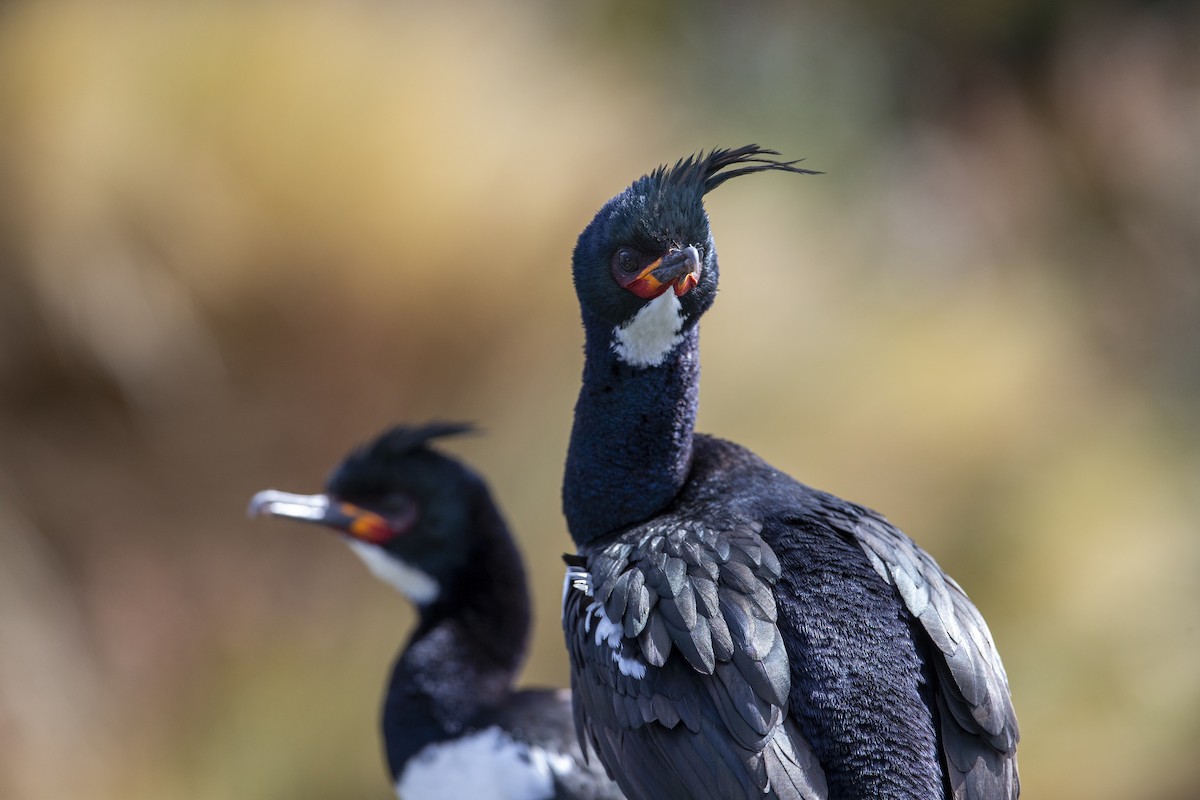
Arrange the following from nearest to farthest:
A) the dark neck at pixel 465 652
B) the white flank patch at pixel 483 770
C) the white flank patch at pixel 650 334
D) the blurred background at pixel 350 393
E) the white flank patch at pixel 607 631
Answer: the white flank patch at pixel 607 631 → the white flank patch at pixel 650 334 → the white flank patch at pixel 483 770 → the dark neck at pixel 465 652 → the blurred background at pixel 350 393

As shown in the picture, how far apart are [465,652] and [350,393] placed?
2.46 metres

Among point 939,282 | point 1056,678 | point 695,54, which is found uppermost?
point 695,54

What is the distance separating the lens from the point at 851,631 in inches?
107

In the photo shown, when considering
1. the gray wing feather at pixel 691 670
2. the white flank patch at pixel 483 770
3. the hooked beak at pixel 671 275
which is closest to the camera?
the gray wing feather at pixel 691 670

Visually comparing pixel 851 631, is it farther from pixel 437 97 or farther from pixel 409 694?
pixel 437 97

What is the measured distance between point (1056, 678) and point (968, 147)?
14.0 feet

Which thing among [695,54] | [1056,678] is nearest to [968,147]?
[695,54]

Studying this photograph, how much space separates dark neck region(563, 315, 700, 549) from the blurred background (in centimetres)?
257

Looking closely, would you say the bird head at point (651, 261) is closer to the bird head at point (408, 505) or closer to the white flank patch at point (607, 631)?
the white flank patch at point (607, 631)

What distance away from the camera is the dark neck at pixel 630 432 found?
3.20 metres

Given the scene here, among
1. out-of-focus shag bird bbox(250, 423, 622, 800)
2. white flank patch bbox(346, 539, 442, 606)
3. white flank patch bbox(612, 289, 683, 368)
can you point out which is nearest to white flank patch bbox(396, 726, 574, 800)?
out-of-focus shag bird bbox(250, 423, 622, 800)

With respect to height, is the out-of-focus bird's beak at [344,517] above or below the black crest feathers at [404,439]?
below

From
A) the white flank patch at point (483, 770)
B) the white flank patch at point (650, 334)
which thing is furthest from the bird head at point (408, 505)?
the white flank patch at point (650, 334)

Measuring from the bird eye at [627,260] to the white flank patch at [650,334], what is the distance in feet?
0.29
